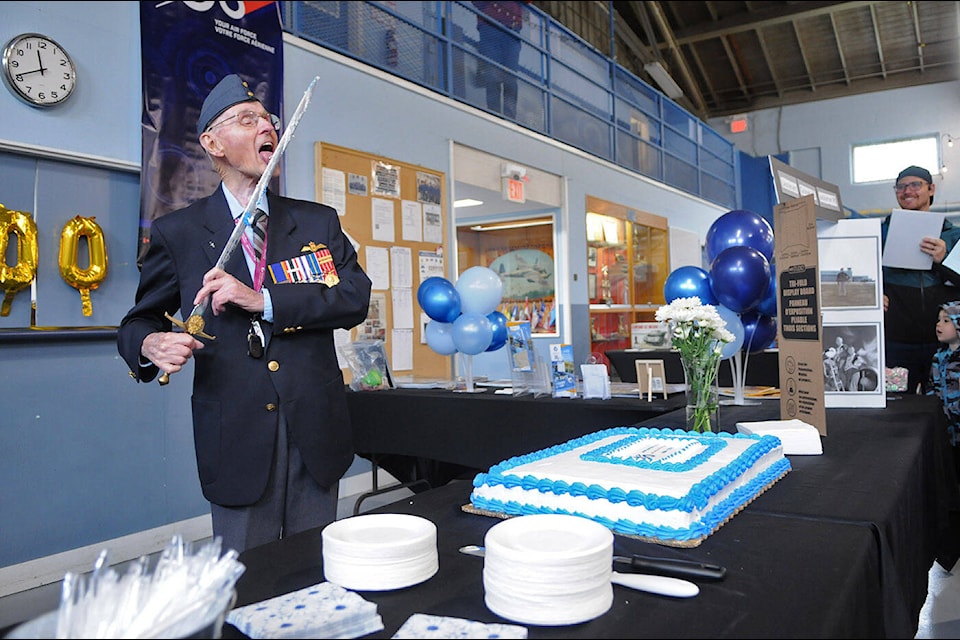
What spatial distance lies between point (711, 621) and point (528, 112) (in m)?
6.75

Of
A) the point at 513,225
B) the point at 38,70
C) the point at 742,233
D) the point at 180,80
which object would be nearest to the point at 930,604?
the point at 742,233

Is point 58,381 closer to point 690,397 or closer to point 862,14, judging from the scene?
point 690,397

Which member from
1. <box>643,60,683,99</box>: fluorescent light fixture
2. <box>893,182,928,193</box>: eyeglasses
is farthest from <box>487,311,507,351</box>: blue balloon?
<box>643,60,683,99</box>: fluorescent light fixture

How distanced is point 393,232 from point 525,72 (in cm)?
291

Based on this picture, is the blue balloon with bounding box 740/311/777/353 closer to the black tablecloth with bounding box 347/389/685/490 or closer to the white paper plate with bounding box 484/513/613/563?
the black tablecloth with bounding box 347/389/685/490

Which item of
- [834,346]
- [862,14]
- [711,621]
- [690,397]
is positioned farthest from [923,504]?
[862,14]

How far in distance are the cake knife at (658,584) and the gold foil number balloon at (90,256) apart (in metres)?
3.02

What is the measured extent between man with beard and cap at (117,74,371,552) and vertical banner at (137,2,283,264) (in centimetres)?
208

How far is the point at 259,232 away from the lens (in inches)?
59.4

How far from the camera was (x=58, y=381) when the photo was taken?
10.0ft

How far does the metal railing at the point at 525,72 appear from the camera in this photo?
5.02 meters

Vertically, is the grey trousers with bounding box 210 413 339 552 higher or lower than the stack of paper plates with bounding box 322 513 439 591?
lower

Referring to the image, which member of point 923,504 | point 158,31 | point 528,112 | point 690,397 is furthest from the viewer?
point 528,112

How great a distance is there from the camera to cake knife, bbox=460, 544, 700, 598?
2.49ft
